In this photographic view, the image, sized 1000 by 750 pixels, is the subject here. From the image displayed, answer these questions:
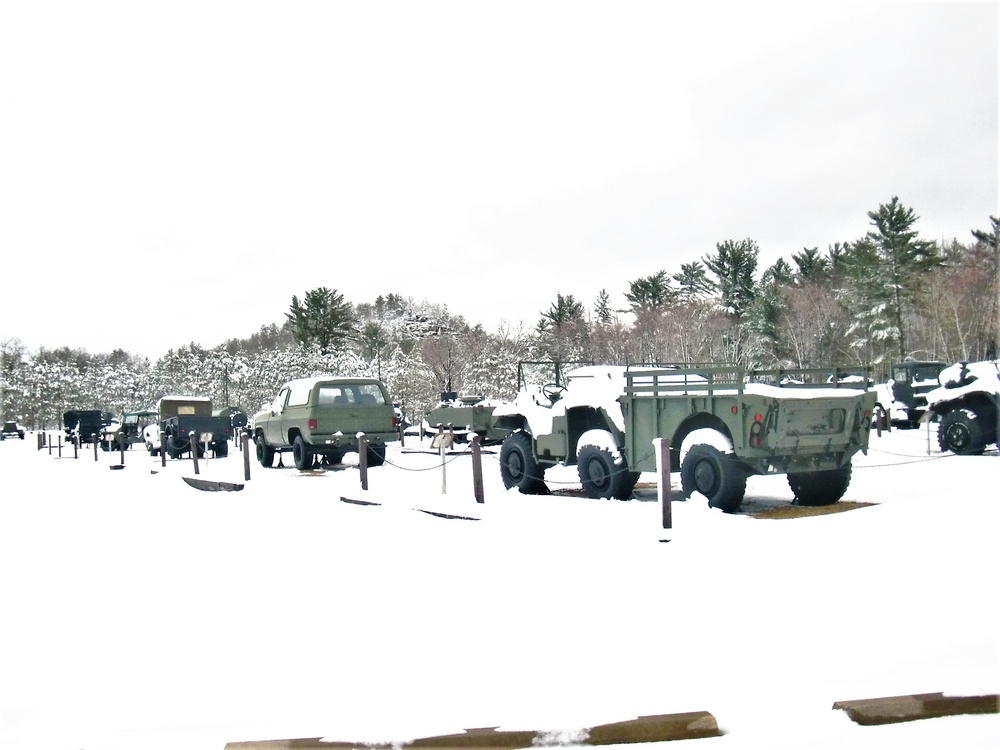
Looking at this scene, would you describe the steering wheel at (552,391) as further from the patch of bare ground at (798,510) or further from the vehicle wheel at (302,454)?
the vehicle wheel at (302,454)

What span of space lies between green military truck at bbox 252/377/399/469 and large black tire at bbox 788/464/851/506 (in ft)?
30.3

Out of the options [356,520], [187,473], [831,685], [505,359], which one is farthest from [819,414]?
[505,359]

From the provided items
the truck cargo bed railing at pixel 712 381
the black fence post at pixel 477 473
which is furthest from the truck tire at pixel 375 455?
the truck cargo bed railing at pixel 712 381

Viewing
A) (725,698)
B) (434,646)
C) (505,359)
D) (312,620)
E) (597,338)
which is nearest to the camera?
(725,698)

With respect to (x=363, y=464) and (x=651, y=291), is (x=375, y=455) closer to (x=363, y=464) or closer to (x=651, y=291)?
(x=363, y=464)

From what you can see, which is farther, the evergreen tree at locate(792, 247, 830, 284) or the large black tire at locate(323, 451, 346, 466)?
the evergreen tree at locate(792, 247, 830, 284)

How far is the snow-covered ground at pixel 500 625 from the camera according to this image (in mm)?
4301

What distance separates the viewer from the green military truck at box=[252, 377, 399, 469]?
62.0 feet

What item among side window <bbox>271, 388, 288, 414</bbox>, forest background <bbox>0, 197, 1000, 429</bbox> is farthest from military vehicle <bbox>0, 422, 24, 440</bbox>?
side window <bbox>271, 388, 288, 414</bbox>

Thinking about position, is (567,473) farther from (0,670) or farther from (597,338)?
(597,338)

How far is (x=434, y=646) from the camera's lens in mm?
5414

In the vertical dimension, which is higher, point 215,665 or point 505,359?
point 505,359

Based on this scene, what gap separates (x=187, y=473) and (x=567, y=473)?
28.1ft

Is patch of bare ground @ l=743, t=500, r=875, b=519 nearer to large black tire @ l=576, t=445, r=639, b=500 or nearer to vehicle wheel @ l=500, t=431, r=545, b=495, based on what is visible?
large black tire @ l=576, t=445, r=639, b=500
